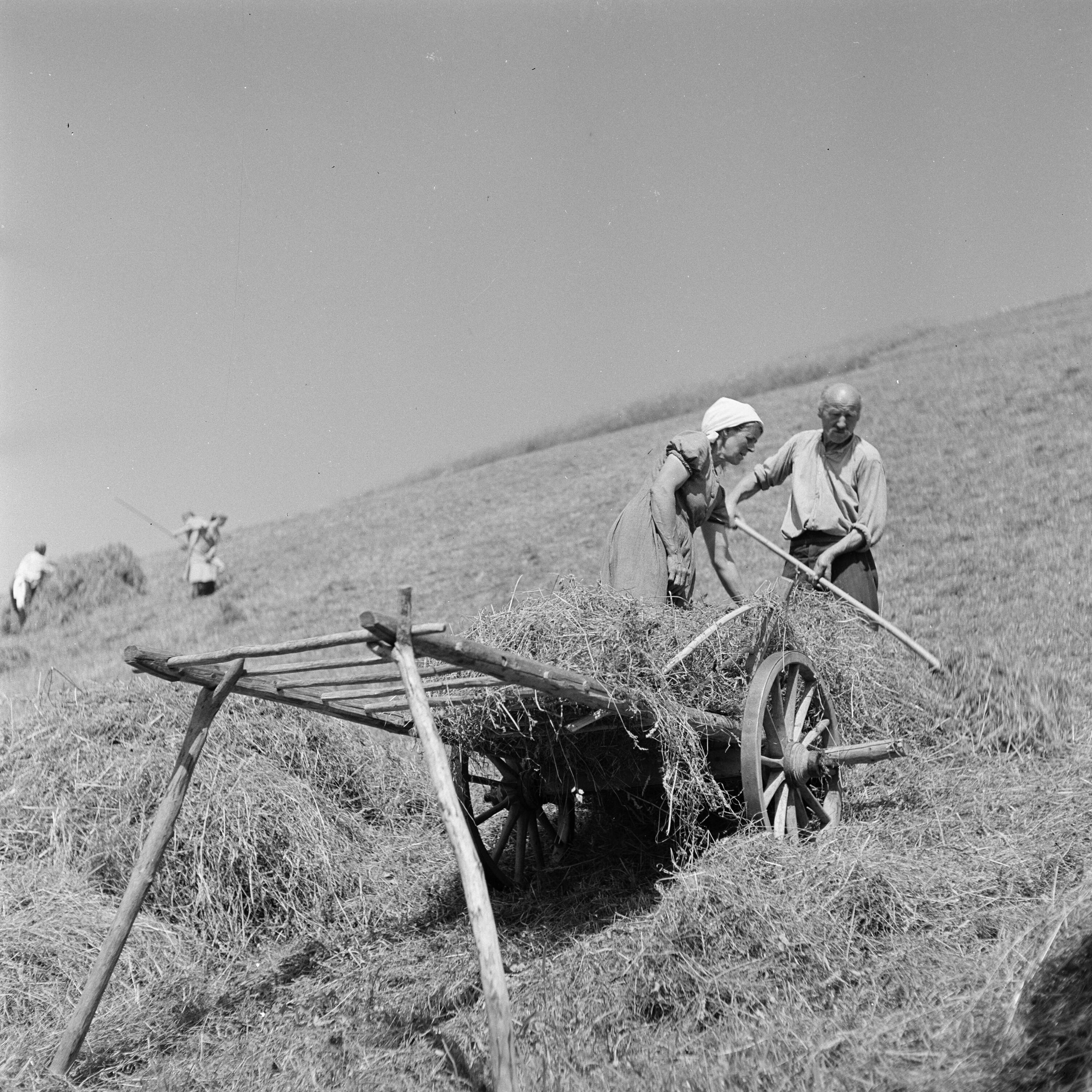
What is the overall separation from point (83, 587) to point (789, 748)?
709 inches

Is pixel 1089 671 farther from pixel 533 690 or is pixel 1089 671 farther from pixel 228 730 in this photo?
pixel 228 730

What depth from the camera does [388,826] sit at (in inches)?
256

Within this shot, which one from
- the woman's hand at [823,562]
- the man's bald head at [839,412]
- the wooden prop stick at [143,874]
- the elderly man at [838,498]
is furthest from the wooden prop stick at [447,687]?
the man's bald head at [839,412]

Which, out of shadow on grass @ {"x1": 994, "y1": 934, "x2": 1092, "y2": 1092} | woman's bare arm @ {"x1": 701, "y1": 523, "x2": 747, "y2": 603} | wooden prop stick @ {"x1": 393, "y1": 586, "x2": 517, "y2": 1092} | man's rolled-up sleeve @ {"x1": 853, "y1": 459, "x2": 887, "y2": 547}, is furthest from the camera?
man's rolled-up sleeve @ {"x1": 853, "y1": 459, "x2": 887, "y2": 547}

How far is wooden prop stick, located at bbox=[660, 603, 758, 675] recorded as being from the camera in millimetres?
4348

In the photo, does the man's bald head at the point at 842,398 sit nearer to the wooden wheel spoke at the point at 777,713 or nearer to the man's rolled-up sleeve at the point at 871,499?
the man's rolled-up sleeve at the point at 871,499

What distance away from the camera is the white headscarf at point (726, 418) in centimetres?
539

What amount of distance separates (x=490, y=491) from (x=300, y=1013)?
702 inches

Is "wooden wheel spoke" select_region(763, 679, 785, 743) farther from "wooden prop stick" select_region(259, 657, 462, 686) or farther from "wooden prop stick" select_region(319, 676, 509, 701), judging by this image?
"wooden prop stick" select_region(259, 657, 462, 686)

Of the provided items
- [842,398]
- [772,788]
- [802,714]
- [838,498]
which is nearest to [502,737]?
[772,788]

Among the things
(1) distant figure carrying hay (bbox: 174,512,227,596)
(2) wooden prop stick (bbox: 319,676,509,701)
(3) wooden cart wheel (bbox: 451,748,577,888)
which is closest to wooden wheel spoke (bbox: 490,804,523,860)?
(3) wooden cart wheel (bbox: 451,748,577,888)

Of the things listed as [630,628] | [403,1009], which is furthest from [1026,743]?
[403,1009]

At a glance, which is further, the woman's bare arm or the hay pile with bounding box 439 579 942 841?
the woman's bare arm

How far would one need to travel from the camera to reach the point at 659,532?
5.20 meters
